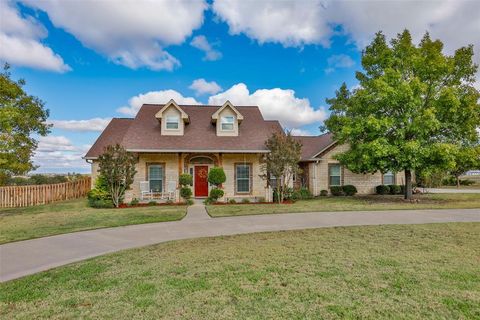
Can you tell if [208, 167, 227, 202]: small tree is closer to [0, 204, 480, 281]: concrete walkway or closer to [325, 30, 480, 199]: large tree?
[0, 204, 480, 281]: concrete walkway

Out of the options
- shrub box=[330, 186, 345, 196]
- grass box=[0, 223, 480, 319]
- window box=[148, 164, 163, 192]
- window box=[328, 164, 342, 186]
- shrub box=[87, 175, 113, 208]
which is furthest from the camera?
window box=[328, 164, 342, 186]

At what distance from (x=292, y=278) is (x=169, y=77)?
20.4m

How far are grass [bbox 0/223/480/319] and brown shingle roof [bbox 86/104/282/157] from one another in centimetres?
1147

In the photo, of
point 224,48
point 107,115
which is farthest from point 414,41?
point 107,115

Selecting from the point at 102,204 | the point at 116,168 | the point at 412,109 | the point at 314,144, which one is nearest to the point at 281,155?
the point at 412,109

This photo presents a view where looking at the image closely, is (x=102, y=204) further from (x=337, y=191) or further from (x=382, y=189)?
(x=382, y=189)

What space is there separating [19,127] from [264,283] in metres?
23.9

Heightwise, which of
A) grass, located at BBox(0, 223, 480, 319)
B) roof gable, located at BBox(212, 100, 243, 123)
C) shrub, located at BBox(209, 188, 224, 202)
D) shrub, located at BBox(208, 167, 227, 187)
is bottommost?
grass, located at BBox(0, 223, 480, 319)

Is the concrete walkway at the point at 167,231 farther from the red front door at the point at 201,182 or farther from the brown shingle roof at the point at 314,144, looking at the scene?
the brown shingle roof at the point at 314,144

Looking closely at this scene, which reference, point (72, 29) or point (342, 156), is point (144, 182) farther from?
point (342, 156)

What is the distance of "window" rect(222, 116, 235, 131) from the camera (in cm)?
1966

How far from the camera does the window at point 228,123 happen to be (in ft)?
64.5

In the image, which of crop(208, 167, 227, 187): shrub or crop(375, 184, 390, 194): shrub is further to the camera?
Result: crop(375, 184, 390, 194): shrub

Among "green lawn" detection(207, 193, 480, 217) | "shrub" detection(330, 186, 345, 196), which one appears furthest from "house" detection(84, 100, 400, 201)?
"shrub" detection(330, 186, 345, 196)
